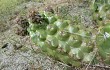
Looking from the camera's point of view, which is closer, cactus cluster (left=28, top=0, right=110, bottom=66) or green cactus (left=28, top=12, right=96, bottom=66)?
cactus cluster (left=28, top=0, right=110, bottom=66)

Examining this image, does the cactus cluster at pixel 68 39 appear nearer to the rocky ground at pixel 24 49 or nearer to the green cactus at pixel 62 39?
the green cactus at pixel 62 39

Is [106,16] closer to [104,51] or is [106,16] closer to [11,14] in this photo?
[104,51]

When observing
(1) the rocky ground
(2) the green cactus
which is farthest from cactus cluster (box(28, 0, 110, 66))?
(1) the rocky ground

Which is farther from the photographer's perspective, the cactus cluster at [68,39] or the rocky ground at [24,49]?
the rocky ground at [24,49]

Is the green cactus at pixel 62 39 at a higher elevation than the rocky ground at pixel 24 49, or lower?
higher

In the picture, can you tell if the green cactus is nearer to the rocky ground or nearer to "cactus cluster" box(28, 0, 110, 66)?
"cactus cluster" box(28, 0, 110, 66)

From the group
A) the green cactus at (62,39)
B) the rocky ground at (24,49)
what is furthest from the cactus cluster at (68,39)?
the rocky ground at (24,49)

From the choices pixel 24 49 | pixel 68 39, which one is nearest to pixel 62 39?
pixel 68 39

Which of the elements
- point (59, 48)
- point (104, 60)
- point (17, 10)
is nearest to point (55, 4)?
point (17, 10)

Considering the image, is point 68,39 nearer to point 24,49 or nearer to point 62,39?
point 62,39
